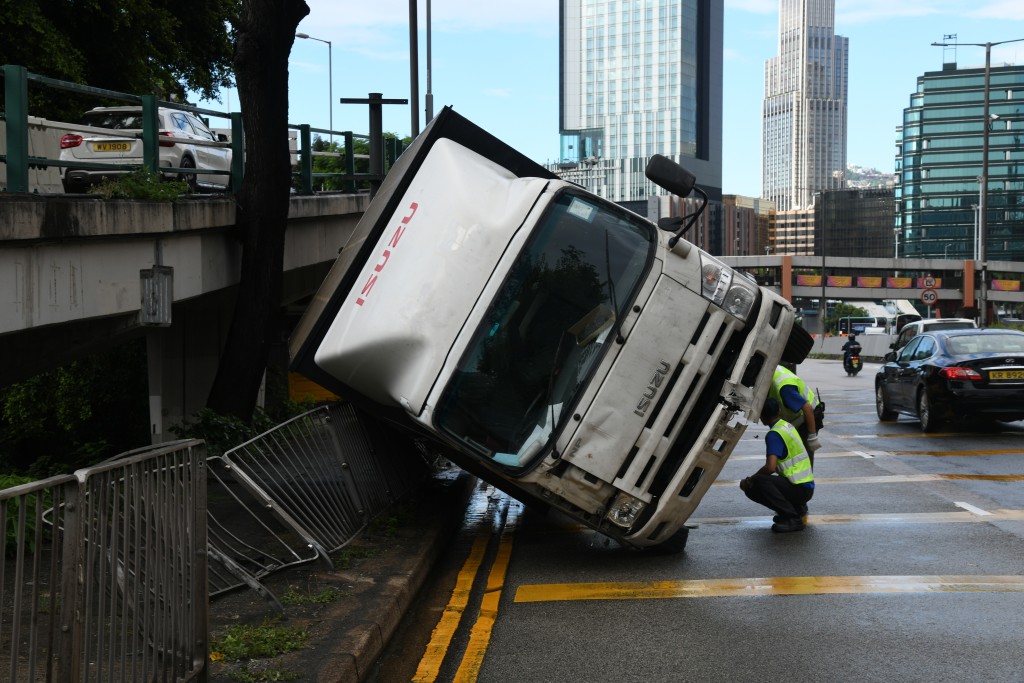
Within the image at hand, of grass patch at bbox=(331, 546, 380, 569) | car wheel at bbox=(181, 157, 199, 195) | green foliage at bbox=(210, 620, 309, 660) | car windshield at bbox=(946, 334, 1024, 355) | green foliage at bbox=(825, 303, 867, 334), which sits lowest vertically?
green foliage at bbox=(825, 303, 867, 334)

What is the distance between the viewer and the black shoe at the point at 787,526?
9453 mm

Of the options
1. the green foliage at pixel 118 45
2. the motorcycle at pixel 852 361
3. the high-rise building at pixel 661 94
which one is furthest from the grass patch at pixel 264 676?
the high-rise building at pixel 661 94

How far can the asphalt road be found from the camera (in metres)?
6.01

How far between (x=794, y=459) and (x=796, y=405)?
0.69 meters

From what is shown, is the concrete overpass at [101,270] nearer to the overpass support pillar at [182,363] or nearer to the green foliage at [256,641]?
the overpass support pillar at [182,363]

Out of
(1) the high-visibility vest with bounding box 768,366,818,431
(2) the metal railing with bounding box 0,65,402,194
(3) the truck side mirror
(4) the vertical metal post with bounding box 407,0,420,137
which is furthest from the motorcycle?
(3) the truck side mirror

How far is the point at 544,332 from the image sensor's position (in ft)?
27.0

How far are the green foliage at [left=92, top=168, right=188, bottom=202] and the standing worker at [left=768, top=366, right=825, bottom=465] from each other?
20.2ft

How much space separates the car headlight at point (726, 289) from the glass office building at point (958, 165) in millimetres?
157495

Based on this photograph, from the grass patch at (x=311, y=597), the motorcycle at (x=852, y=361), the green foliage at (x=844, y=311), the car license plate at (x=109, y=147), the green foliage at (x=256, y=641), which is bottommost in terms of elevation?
the green foliage at (x=844, y=311)

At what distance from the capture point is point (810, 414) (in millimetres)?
10250

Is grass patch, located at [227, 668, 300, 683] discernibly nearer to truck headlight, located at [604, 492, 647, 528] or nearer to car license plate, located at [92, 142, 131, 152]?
truck headlight, located at [604, 492, 647, 528]

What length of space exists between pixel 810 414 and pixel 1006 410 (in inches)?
254

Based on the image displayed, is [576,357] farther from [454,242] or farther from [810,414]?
[810,414]
